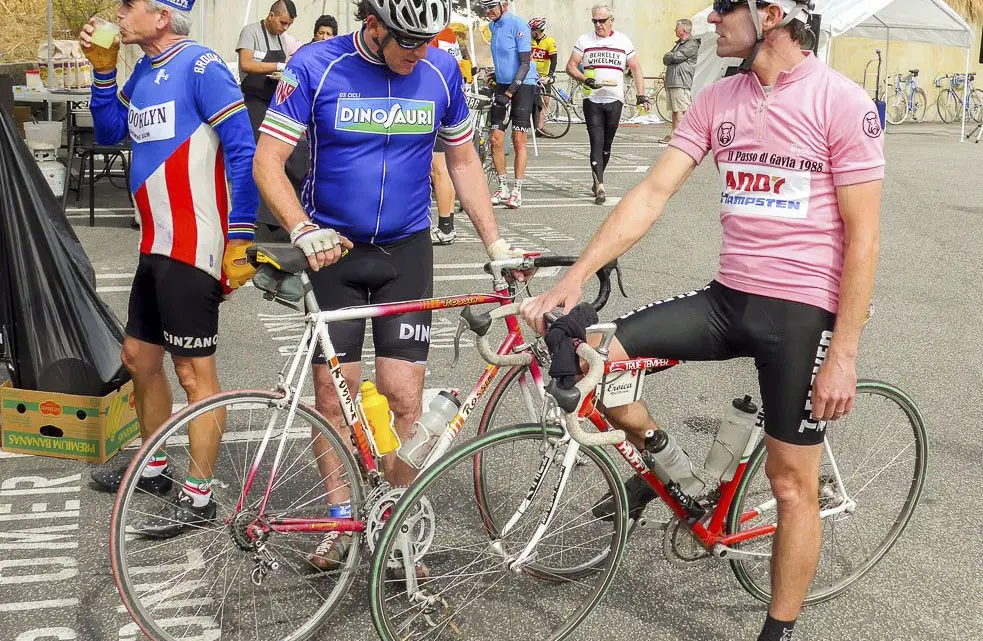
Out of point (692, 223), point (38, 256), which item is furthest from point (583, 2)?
point (38, 256)

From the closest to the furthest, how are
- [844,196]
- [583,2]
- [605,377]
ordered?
[844,196] < [605,377] < [583,2]

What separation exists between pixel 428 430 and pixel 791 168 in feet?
4.34

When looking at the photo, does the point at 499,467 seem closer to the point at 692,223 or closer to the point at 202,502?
the point at 202,502

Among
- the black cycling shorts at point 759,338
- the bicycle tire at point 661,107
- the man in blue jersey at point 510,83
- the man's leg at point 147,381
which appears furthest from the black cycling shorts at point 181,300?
the bicycle tire at point 661,107

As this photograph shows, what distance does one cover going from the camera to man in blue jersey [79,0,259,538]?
12.4ft

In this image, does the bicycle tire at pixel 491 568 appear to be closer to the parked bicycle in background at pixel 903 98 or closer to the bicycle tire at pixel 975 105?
the parked bicycle in background at pixel 903 98

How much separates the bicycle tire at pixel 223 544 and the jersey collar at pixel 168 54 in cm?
139

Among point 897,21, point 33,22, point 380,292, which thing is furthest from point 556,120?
point 380,292

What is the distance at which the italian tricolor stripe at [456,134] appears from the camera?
12.3 feet

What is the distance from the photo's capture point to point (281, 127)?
3.35m

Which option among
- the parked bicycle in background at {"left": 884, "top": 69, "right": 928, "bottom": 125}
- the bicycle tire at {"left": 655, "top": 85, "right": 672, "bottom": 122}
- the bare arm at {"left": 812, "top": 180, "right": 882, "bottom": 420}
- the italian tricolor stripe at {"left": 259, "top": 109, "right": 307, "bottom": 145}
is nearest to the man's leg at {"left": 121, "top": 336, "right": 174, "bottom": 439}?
the italian tricolor stripe at {"left": 259, "top": 109, "right": 307, "bottom": 145}

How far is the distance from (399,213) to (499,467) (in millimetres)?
952

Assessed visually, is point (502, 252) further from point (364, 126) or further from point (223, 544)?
point (223, 544)

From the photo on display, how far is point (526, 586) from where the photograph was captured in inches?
141
